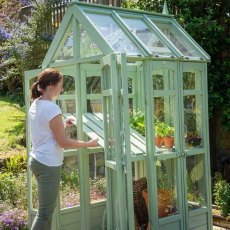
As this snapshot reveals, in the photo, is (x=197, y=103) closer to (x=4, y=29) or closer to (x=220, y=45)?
(x=220, y=45)

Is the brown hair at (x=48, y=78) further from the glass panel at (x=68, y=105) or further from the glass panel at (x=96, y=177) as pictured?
the glass panel at (x=96, y=177)

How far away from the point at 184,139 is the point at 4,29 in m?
6.92

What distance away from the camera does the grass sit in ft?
27.5

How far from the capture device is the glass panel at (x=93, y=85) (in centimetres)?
470

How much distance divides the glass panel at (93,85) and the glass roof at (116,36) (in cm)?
38

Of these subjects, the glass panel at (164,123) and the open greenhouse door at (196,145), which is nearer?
the glass panel at (164,123)

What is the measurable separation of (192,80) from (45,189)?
1976 millimetres

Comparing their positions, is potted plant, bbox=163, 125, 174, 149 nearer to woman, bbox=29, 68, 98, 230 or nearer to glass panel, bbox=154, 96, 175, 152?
glass panel, bbox=154, 96, 175, 152

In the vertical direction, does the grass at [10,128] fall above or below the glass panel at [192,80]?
below

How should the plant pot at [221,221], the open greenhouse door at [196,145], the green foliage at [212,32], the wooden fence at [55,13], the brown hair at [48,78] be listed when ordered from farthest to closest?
1. the wooden fence at [55,13]
2. the green foliage at [212,32]
3. the plant pot at [221,221]
4. the open greenhouse door at [196,145]
5. the brown hair at [48,78]

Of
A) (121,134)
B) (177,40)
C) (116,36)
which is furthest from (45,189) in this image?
(177,40)

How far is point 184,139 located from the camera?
4332mm

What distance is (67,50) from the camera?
14.9 feet

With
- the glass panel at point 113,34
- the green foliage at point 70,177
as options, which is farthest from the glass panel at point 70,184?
the glass panel at point 113,34
